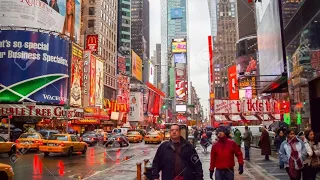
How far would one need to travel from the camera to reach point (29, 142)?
2527 cm

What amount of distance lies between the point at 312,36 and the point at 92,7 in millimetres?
65963

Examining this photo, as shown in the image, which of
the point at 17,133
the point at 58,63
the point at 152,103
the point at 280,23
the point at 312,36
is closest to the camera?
the point at 312,36

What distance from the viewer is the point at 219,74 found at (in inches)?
6462

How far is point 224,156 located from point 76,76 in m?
49.9

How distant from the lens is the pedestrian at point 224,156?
23.9ft

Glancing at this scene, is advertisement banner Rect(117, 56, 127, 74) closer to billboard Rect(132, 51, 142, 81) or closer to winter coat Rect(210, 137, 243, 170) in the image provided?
billboard Rect(132, 51, 142, 81)

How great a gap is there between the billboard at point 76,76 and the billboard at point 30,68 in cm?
356

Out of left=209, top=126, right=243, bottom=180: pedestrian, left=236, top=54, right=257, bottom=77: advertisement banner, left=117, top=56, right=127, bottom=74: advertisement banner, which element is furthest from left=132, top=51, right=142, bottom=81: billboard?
left=209, top=126, right=243, bottom=180: pedestrian

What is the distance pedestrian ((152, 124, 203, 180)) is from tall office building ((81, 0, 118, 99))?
6617 centimetres

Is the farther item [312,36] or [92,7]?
[92,7]

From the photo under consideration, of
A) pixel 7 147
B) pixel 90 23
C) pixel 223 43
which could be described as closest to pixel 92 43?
pixel 90 23

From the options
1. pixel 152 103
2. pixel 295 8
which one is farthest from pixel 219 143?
pixel 152 103

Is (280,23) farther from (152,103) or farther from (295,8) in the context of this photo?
(152,103)

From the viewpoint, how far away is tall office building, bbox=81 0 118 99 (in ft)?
252
